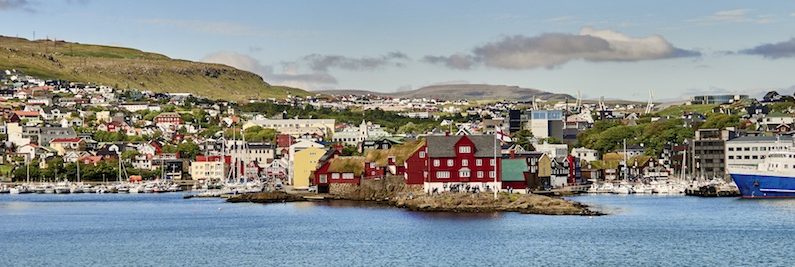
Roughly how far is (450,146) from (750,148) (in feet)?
98.1

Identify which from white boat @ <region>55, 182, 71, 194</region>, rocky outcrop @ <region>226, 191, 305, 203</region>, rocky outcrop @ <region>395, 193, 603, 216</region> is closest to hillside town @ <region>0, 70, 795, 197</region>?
white boat @ <region>55, 182, 71, 194</region>

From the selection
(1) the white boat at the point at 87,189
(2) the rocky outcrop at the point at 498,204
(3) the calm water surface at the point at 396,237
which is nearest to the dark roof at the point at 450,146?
(2) the rocky outcrop at the point at 498,204

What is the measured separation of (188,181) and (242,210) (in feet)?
144

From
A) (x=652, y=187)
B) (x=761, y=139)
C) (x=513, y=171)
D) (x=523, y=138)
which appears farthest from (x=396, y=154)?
(x=523, y=138)

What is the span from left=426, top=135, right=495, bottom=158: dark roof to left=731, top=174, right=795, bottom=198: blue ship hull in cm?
1401

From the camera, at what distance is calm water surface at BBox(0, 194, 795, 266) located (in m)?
40.7

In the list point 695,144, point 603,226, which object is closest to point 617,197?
point 695,144

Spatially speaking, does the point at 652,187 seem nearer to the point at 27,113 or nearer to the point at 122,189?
the point at 122,189

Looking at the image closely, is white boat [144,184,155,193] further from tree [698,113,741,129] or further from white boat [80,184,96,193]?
tree [698,113,741,129]

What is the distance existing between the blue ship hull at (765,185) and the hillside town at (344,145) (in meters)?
8.95

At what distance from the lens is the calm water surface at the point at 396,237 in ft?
134

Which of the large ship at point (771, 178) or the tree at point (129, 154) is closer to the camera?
the large ship at point (771, 178)

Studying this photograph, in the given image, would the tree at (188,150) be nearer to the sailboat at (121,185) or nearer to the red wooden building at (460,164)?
the sailboat at (121,185)

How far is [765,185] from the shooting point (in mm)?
72250
